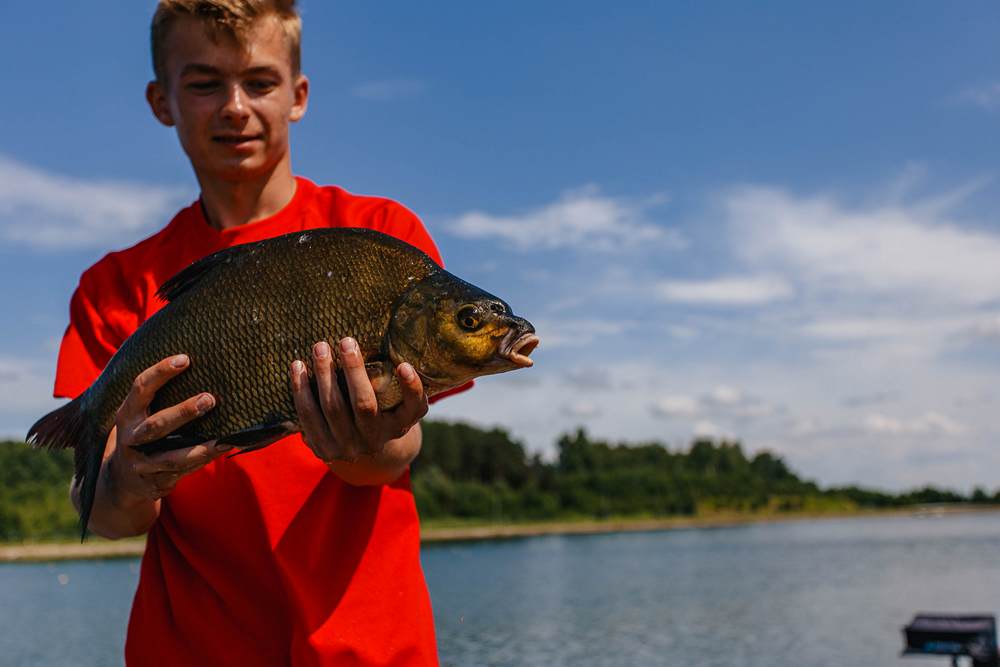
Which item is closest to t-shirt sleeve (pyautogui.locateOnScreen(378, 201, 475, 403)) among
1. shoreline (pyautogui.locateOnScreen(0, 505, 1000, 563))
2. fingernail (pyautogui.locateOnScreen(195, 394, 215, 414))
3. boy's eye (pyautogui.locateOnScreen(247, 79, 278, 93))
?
boy's eye (pyautogui.locateOnScreen(247, 79, 278, 93))

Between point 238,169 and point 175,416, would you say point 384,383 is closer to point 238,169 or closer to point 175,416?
point 175,416

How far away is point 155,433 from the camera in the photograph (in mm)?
2361

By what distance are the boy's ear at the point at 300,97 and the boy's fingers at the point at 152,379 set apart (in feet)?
3.60

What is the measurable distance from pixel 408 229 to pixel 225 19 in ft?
2.66

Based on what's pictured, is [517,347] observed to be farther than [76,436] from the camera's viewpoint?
No

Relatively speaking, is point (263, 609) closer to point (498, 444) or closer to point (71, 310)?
point (71, 310)

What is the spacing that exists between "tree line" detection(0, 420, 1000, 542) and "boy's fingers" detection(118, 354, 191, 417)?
93.7m

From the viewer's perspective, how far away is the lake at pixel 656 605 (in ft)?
102

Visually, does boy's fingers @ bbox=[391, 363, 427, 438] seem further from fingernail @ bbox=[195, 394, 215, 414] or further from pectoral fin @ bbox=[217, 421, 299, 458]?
fingernail @ bbox=[195, 394, 215, 414]

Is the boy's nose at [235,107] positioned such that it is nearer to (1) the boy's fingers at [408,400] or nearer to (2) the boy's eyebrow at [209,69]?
(2) the boy's eyebrow at [209,69]

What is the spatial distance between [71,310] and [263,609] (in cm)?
121

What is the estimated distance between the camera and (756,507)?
158875mm

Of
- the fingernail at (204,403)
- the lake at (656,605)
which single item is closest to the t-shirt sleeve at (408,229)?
the fingernail at (204,403)

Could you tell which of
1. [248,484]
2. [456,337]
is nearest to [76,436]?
[248,484]
